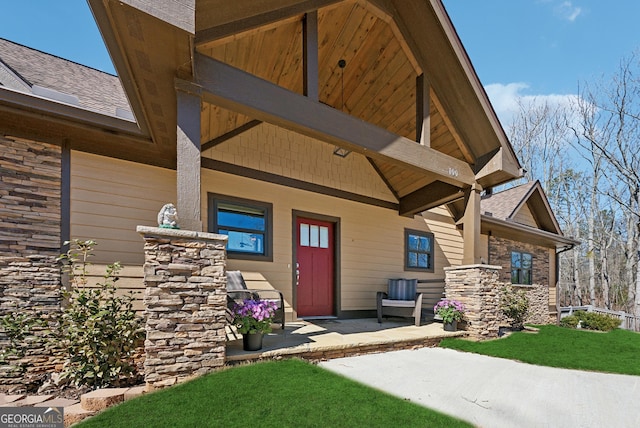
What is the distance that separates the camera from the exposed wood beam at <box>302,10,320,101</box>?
3984 mm

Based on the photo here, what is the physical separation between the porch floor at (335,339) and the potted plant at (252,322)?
0.10 metres

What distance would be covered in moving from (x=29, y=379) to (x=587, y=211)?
2206 centimetres

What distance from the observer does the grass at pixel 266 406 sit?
2359 millimetres

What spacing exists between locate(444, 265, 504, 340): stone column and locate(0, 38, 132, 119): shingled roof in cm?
570

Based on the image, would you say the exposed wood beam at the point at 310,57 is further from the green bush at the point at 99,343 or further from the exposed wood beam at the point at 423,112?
the green bush at the point at 99,343

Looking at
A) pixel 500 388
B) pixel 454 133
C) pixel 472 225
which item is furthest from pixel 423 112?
pixel 500 388

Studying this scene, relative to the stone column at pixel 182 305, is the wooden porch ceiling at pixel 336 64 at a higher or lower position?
higher

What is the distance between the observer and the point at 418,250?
8.23 metres

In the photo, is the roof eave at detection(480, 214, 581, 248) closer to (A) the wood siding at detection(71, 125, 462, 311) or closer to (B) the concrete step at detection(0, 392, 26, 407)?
(A) the wood siding at detection(71, 125, 462, 311)

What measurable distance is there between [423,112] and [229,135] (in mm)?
3108

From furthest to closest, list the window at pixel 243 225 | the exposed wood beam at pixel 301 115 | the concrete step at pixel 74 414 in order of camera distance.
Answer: the window at pixel 243 225 → the exposed wood beam at pixel 301 115 → the concrete step at pixel 74 414

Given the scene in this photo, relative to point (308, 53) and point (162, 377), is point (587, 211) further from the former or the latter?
point (162, 377)

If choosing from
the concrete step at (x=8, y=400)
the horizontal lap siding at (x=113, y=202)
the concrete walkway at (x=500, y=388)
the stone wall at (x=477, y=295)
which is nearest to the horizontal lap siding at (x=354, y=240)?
the horizontal lap siding at (x=113, y=202)

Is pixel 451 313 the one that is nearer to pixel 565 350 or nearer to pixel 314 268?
pixel 565 350
